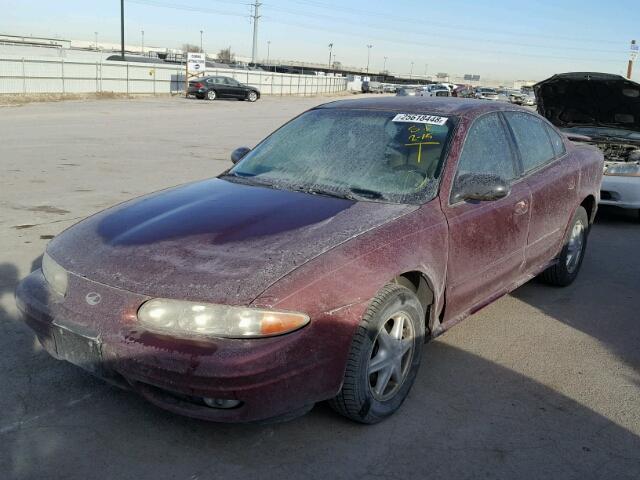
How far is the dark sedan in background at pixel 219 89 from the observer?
34812mm

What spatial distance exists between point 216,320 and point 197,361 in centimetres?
18

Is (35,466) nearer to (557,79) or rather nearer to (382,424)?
(382,424)

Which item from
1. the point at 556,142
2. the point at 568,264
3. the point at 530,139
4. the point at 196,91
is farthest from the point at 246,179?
the point at 196,91

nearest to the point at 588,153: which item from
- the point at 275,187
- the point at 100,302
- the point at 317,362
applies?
the point at 275,187

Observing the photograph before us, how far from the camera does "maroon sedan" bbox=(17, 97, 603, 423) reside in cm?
260

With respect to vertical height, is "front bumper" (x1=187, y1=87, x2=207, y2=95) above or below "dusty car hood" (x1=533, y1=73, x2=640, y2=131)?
below

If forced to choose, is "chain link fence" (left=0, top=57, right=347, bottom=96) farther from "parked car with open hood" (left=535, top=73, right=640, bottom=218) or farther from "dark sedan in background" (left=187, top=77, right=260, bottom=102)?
"parked car with open hood" (left=535, top=73, right=640, bottom=218)

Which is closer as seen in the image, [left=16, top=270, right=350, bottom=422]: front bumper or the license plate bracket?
[left=16, top=270, right=350, bottom=422]: front bumper

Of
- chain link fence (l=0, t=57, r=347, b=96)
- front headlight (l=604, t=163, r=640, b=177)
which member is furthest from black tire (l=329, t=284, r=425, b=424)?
chain link fence (l=0, t=57, r=347, b=96)

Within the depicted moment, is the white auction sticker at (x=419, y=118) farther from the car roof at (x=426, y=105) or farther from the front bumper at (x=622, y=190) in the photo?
the front bumper at (x=622, y=190)

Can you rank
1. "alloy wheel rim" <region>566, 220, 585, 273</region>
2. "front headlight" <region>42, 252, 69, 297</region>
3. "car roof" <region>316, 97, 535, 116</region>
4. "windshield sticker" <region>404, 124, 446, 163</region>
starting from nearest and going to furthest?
1. "front headlight" <region>42, 252, 69, 297</region>
2. "windshield sticker" <region>404, 124, 446, 163</region>
3. "car roof" <region>316, 97, 535, 116</region>
4. "alloy wheel rim" <region>566, 220, 585, 273</region>

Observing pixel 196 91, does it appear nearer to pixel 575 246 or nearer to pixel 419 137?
pixel 575 246

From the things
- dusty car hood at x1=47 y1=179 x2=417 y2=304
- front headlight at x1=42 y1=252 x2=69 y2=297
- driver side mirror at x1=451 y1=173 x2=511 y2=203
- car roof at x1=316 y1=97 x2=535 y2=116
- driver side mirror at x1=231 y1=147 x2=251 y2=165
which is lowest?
front headlight at x1=42 y1=252 x2=69 y2=297

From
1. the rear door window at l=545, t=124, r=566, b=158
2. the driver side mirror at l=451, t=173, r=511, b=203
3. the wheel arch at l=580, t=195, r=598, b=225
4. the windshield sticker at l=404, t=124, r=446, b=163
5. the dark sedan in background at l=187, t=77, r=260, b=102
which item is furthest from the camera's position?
the dark sedan in background at l=187, t=77, r=260, b=102
